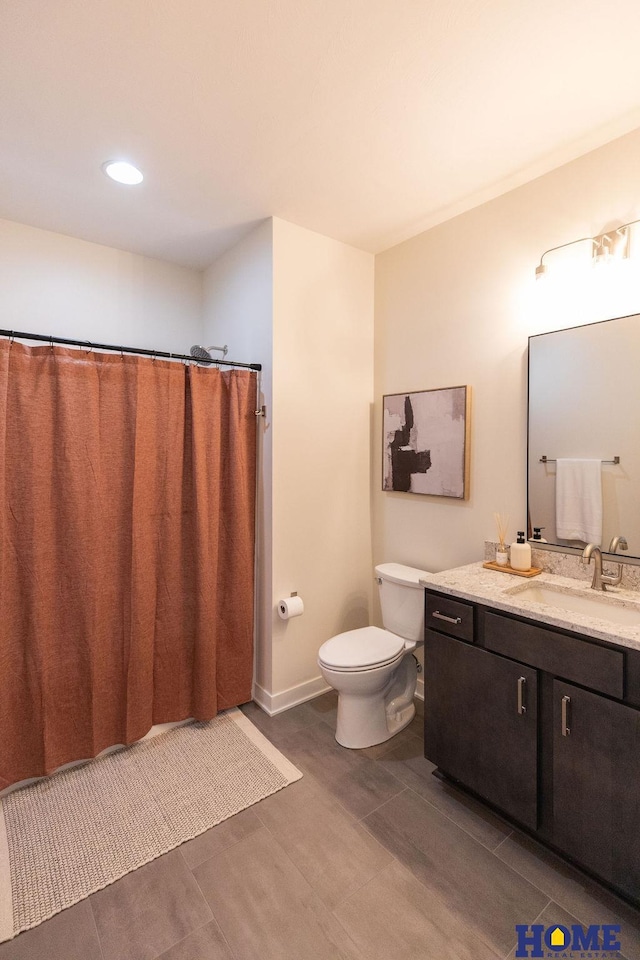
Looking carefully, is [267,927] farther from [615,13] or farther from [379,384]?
[615,13]

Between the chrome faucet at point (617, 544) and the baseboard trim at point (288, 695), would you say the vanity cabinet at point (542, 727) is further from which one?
the baseboard trim at point (288, 695)

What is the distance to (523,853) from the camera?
1.57m

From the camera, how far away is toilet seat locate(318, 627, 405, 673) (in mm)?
2049

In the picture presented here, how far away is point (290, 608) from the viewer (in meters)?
2.38

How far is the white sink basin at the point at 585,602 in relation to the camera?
1.58m

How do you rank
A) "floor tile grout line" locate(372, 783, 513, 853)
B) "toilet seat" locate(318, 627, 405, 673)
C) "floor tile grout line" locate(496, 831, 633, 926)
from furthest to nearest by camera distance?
"toilet seat" locate(318, 627, 405, 673) → "floor tile grout line" locate(372, 783, 513, 853) → "floor tile grout line" locate(496, 831, 633, 926)

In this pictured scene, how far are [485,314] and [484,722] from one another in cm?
179

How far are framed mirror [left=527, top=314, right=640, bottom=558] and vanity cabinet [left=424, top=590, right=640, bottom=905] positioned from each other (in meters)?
0.58

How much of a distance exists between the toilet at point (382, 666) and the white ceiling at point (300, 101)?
1908 mm

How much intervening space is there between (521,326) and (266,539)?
163 cm

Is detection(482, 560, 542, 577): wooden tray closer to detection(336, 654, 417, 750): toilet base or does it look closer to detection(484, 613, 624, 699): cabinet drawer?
detection(484, 613, 624, 699): cabinet drawer

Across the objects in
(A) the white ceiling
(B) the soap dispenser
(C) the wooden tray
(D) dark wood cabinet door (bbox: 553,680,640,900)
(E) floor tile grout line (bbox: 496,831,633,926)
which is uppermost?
(A) the white ceiling

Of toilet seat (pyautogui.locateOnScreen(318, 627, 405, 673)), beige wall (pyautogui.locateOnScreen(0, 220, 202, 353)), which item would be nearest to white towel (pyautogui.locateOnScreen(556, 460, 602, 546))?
toilet seat (pyautogui.locateOnScreen(318, 627, 405, 673))

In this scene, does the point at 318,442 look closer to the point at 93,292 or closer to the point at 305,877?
the point at 93,292
